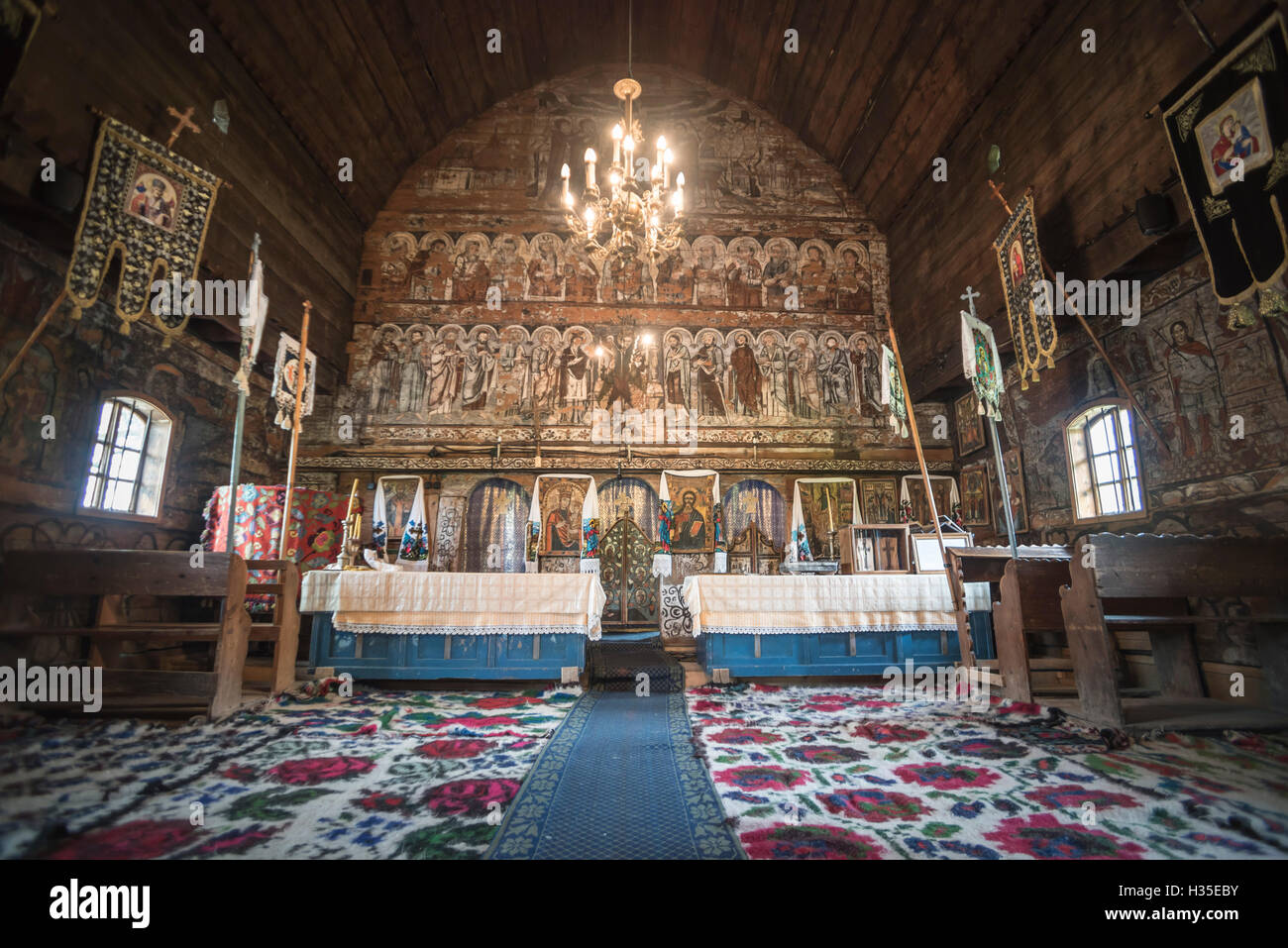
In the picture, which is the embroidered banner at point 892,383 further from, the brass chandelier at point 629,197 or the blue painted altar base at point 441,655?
the blue painted altar base at point 441,655

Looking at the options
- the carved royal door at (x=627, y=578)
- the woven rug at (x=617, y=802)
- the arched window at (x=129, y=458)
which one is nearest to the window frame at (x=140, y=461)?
the arched window at (x=129, y=458)

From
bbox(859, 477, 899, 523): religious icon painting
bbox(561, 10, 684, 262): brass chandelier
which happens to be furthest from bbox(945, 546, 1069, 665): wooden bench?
bbox(561, 10, 684, 262): brass chandelier

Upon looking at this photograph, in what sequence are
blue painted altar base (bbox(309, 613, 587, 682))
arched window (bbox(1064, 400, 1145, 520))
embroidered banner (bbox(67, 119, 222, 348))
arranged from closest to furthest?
embroidered banner (bbox(67, 119, 222, 348)) < blue painted altar base (bbox(309, 613, 587, 682)) < arched window (bbox(1064, 400, 1145, 520))

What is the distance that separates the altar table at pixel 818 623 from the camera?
5570 millimetres

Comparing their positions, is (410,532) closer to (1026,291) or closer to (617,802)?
(617,802)

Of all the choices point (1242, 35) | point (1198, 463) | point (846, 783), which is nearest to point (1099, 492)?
point (1198, 463)

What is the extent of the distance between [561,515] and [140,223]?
656 cm

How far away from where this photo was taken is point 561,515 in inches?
391

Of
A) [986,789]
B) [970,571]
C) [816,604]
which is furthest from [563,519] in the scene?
[986,789]

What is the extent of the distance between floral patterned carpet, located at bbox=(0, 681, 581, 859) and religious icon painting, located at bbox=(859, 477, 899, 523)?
7.66 meters

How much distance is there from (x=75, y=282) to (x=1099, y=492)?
424 inches

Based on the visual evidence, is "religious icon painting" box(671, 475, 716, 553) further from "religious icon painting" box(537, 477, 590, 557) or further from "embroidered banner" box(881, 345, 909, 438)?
"embroidered banner" box(881, 345, 909, 438)

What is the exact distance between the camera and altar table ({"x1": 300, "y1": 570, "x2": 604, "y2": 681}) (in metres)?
5.30

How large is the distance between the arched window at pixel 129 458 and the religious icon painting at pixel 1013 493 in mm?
11055
